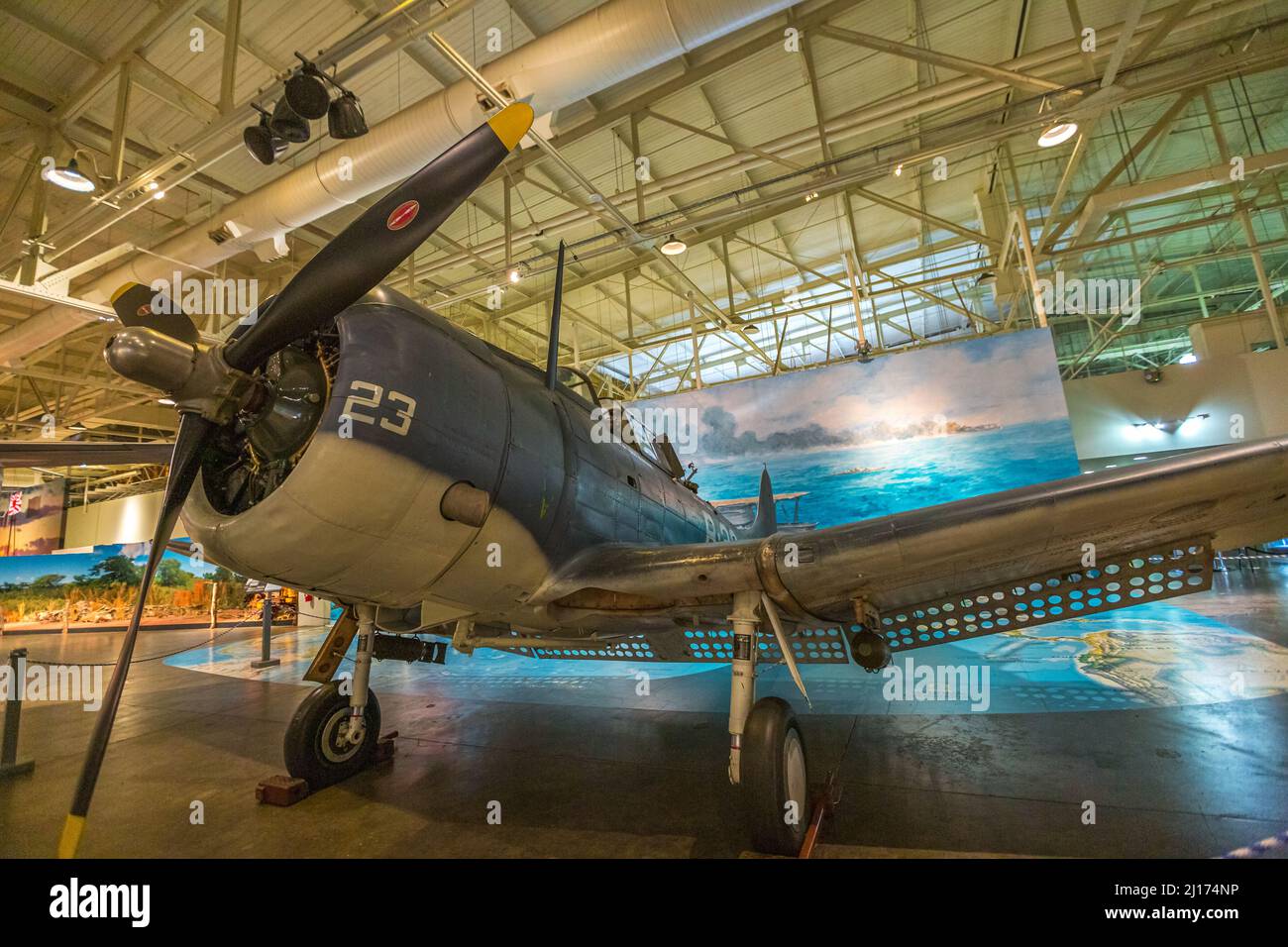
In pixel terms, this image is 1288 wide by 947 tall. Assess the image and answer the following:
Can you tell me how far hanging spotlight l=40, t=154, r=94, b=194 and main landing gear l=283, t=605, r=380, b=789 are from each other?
17.5 feet

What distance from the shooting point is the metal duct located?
4.34 m

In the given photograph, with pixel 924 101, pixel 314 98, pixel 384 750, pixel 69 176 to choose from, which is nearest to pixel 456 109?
pixel 314 98

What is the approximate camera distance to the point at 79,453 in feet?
10.6

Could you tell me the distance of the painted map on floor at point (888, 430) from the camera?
838cm

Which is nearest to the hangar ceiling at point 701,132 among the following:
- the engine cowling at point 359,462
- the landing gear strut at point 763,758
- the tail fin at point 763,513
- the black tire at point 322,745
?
the engine cowling at point 359,462

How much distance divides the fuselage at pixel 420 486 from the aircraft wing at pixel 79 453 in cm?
137

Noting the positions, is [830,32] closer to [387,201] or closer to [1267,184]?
[387,201]

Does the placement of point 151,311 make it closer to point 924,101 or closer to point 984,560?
point 984,560

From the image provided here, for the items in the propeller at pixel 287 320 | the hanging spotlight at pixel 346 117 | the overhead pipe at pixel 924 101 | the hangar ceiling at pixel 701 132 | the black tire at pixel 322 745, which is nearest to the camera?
the propeller at pixel 287 320

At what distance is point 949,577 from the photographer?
8.86 feet

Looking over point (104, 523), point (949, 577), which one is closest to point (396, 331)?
point (949, 577)

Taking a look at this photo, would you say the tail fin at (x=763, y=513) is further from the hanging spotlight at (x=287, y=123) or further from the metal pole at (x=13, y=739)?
the metal pole at (x=13, y=739)

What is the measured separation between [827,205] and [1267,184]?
766cm

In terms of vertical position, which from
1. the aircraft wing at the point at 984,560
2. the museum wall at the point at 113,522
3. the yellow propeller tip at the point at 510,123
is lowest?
the aircraft wing at the point at 984,560
